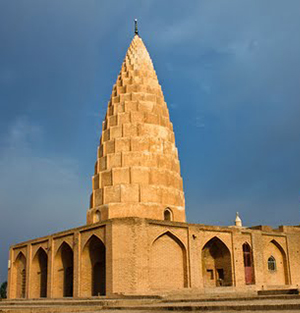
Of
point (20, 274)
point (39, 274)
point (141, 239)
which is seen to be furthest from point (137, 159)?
point (20, 274)

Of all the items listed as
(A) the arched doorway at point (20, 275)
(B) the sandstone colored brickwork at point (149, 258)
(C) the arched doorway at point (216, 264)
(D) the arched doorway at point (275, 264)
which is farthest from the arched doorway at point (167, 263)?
(A) the arched doorway at point (20, 275)

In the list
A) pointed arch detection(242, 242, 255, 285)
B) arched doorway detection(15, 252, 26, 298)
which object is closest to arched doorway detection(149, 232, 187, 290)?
pointed arch detection(242, 242, 255, 285)

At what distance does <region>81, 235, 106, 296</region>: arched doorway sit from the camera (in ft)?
80.9

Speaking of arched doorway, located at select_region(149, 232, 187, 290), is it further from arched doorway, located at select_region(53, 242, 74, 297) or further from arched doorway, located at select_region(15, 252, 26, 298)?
arched doorway, located at select_region(15, 252, 26, 298)

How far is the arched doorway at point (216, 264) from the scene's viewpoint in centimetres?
2636

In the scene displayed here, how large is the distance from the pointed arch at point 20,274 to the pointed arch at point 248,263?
46.6ft

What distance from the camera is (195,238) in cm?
2497

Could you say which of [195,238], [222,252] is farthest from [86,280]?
[222,252]

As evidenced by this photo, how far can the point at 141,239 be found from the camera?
22.5 metres

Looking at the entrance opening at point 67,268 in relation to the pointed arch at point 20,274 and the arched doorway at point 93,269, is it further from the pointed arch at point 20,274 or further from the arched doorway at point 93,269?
the pointed arch at point 20,274

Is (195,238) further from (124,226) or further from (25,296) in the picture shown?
(25,296)

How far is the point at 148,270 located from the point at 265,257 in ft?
31.8

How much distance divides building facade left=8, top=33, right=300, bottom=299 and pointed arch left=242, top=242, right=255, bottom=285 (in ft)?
0.19

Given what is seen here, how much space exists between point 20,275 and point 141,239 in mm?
12533
